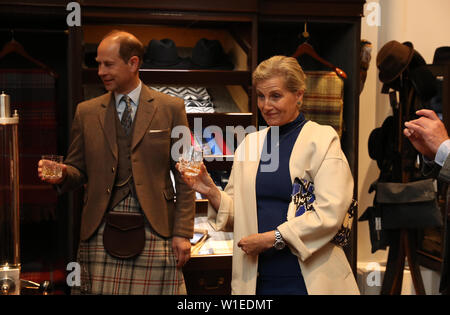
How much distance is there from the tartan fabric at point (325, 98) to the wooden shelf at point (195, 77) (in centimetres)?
49

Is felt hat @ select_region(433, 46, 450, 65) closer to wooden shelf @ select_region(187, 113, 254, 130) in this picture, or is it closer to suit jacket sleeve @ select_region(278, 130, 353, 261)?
wooden shelf @ select_region(187, 113, 254, 130)

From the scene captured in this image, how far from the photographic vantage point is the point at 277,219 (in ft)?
6.97

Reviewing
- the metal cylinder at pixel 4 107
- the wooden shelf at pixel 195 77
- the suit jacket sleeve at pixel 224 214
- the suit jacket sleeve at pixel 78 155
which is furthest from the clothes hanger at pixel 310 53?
the metal cylinder at pixel 4 107

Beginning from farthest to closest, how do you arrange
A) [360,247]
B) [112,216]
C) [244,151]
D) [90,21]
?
[360,247], [90,21], [112,216], [244,151]

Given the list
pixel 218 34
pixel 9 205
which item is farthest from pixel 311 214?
pixel 218 34

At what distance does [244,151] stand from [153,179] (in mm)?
638

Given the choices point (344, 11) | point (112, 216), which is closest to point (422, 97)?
point (344, 11)

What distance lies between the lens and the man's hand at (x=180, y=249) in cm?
275

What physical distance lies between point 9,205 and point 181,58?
2.23 m

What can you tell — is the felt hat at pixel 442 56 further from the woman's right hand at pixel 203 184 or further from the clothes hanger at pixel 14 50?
the clothes hanger at pixel 14 50

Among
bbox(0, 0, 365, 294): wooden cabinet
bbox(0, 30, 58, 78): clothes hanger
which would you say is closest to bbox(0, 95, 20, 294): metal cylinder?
bbox(0, 0, 365, 294): wooden cabinet

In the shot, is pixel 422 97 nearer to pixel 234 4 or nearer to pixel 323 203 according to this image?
pixel 234 4

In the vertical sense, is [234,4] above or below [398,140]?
above

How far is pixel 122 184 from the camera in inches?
107
